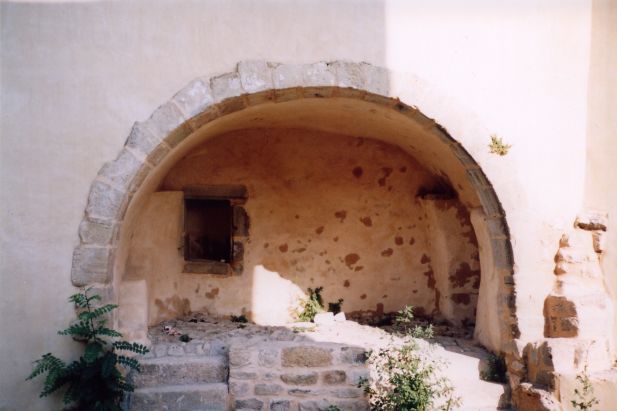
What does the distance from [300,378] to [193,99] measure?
226 cm

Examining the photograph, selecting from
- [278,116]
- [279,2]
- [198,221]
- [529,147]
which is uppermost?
[279,2]

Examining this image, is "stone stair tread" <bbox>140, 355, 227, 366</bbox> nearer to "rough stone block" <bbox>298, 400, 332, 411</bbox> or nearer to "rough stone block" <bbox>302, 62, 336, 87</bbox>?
"rough stone block" <bbox>298, 400, 332, 411</bbox>

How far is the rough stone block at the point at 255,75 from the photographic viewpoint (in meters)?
4.18

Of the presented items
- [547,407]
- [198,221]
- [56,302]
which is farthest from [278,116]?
[547,407]

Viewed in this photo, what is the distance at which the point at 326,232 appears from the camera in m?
6.12

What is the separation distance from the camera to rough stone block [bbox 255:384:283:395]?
14.2 ft

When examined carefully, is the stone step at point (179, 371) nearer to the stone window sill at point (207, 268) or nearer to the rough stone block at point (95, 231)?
the rough stone block at point (95, 231)

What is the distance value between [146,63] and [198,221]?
2800 millimetres

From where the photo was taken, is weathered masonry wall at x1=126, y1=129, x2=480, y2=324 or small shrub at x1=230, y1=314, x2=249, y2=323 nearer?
weathered masonry wall at x1=126, y1=129, x2=480, y2=324

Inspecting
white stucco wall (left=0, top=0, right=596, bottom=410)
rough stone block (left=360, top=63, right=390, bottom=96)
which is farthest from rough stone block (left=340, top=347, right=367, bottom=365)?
rough stone block (left=360, top=63, right=390, bottom=96)

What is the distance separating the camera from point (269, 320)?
598 cm

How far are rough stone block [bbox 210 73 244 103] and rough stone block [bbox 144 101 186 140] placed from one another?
300mm

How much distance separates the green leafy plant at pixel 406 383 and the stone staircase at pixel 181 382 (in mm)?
1106

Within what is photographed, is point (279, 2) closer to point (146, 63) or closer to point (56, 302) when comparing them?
point (146, 63)
